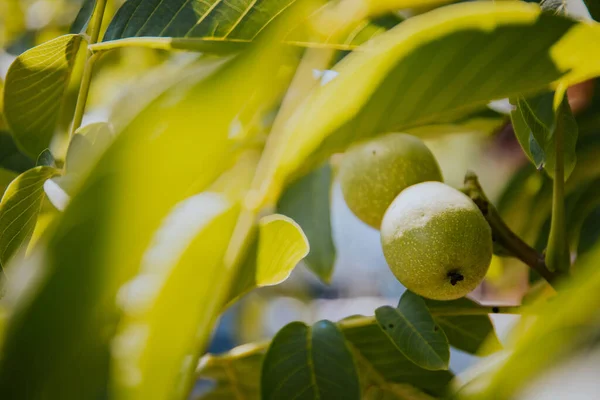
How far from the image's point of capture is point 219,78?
0.86 ft

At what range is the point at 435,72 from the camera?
0.37m

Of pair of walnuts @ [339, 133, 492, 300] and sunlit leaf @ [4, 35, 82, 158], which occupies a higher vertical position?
sunlit leaf @ [4, 35, 82, 158]

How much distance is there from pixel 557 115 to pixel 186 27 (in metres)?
0.37

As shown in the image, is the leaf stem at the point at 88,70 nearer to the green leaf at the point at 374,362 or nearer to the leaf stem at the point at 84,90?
the leaf stem at the point at 84,90

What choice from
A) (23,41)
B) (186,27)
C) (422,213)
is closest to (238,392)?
(422,213)

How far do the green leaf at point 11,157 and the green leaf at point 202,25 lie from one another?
1.23ft

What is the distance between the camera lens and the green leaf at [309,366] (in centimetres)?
58

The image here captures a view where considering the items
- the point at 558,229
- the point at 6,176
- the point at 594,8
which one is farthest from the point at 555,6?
the point at 6,176

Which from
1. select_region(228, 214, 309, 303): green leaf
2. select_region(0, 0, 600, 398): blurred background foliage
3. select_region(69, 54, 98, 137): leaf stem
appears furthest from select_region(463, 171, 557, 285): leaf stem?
select_region(69, 54, 98, 137): leaf stem

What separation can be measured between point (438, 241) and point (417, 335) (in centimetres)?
10

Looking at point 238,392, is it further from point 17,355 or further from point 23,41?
point 23,41

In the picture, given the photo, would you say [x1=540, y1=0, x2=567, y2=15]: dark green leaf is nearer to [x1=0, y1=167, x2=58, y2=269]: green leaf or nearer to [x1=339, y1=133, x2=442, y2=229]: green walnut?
[x1=339, y1=133, x2=442, y2=229]: green walnut

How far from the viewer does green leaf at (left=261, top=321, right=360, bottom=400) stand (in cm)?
58

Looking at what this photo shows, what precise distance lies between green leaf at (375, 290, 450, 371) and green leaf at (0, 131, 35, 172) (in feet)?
1.93
